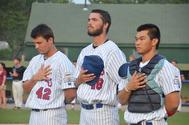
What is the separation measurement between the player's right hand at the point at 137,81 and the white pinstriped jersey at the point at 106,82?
100 centimetres

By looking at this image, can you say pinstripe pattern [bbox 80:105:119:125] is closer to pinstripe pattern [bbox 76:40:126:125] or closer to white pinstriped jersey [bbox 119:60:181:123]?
pinstripe pattern [bbox 76:40:126:125]

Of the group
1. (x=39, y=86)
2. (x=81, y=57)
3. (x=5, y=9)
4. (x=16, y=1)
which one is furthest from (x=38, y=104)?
(x=16, y=1)

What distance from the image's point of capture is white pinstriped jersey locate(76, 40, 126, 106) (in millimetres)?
7105

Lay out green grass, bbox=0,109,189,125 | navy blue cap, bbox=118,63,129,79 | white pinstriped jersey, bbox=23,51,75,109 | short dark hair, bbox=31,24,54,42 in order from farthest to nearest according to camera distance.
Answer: green grass, bbox=0,109,189,125, short dark hair, bbox=31,24,54,42, white pinstriped jersey, bbox=23,51,75,109, navy blue cap, bbox=118,63,129,79

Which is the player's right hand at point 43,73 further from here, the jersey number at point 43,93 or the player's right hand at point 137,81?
the player's right hand at point 137,81

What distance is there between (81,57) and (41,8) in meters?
28.2

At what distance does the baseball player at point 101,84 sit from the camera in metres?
7.13

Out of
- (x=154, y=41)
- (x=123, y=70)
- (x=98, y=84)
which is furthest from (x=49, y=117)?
(x=154, y=41)

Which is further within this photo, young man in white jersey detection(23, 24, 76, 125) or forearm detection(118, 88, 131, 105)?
young man in white jersey detection(23, 24, 76, 125)

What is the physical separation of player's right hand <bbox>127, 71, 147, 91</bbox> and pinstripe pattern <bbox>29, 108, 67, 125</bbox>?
70.4 inches

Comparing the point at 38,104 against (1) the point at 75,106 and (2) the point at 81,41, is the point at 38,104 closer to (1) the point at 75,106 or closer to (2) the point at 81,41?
(1) the point at 75,106

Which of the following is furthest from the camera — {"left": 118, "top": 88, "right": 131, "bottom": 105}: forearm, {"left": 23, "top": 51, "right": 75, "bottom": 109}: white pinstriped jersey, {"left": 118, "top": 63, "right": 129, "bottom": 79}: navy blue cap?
{"left": 23, "top": 51, "right": 75, "bottom": 109}: white pinstriped jersey

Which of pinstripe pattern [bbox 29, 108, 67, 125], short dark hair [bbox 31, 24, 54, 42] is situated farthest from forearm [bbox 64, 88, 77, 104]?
short dark hair [bbox 31, 24, 54, 42]

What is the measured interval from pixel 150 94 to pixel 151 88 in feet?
0.22
